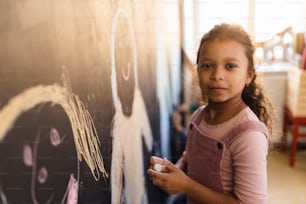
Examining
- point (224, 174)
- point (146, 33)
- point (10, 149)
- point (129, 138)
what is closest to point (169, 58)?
point (146, 33)

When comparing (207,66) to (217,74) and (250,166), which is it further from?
(250,166)

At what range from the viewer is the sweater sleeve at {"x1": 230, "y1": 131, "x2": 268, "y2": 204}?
1.47 feet

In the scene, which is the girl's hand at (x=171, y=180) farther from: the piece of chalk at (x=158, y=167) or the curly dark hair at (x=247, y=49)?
the curly dark hair at (x=247, y=49)

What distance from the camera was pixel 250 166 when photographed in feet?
1.47

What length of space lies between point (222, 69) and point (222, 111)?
74 mm

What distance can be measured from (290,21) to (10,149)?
1.25 m

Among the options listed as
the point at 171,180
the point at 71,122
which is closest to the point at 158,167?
→ the point at 171,180

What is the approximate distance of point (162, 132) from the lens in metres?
1.07

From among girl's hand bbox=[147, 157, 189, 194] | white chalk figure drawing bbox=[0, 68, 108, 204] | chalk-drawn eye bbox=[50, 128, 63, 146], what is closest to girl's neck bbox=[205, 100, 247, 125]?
girl's hand bbox=[147, 157, 189, 194]

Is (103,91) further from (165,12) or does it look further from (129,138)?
(165,12)

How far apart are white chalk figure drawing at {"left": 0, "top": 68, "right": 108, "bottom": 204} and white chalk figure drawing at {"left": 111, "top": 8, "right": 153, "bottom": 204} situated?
0.30ft

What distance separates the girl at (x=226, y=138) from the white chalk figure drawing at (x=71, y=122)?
0.54 feet

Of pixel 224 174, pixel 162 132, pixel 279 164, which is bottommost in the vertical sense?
pixel 279 164

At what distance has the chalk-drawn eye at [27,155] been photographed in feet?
0.68
